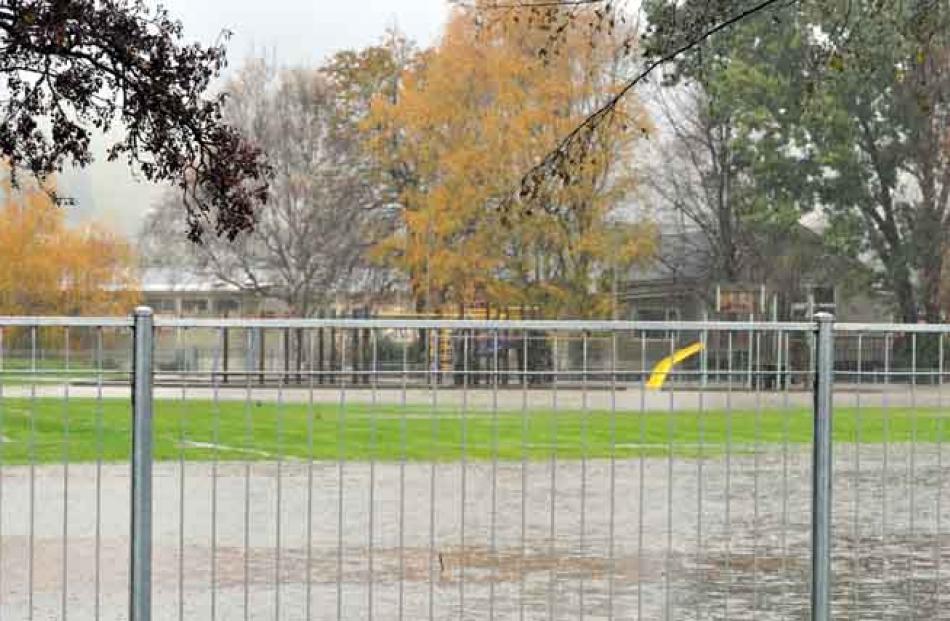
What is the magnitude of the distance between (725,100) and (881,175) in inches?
256

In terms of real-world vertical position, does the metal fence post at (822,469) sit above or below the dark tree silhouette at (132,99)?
below

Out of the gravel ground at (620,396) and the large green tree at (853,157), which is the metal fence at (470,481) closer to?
the gravel ground at (620,396)

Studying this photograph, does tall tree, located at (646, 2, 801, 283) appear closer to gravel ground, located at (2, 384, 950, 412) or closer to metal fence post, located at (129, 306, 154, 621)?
gravel ground, located at (2, 384, 950, 412)

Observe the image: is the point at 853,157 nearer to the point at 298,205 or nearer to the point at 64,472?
the point at 298,205

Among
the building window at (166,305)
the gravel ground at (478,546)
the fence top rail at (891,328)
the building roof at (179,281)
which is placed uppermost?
the building roof at (179,281)

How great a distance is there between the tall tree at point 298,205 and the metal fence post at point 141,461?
163 ft

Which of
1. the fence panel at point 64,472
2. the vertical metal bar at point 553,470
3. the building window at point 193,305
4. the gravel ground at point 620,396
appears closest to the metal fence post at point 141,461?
the fence panel at point 64,472

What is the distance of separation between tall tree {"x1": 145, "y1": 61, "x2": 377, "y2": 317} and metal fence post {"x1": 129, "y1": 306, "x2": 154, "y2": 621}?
4960 cm

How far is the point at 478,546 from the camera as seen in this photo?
52.0 feet

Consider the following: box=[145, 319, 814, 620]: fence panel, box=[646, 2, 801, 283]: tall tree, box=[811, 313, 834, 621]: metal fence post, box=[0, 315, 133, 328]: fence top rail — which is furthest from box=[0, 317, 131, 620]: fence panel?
box=[646, 2, 801, 283]: tall tree

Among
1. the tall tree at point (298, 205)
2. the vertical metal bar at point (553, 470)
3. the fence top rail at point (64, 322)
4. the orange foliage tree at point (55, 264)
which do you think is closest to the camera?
the fence top rail at point (64, 322)

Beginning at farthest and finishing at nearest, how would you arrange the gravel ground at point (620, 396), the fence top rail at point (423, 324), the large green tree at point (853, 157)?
the large green tree at point (853, 157) → the gravel ground at point (620, 396) → the fence top rail at point (423, 324)

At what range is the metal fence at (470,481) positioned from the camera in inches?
332

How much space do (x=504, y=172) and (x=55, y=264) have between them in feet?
83.0
